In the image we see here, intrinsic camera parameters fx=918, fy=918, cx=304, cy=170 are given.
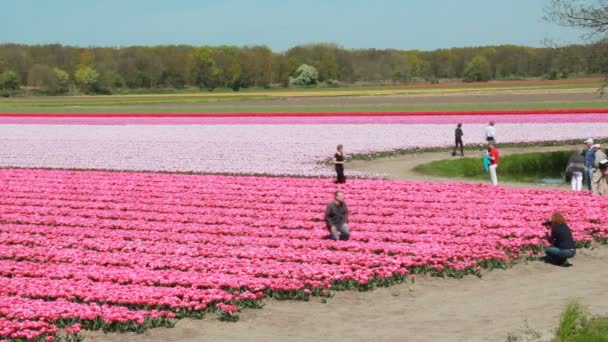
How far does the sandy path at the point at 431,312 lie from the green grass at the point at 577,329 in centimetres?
45

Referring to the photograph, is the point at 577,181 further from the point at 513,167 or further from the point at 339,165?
the point at 513,167

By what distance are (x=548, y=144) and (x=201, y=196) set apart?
23.1m

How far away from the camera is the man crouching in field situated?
69.0 ft

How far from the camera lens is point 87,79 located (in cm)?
18775

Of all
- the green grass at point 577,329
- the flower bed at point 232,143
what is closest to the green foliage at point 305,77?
the flower bed at point 232,143

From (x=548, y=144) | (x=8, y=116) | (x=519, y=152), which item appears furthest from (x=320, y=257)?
(x=8, y=116)

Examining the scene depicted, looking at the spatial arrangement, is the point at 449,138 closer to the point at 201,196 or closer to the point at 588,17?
the point at 588,17

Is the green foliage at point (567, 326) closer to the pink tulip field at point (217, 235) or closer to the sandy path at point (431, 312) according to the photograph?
the sandy path at point (431, 312)

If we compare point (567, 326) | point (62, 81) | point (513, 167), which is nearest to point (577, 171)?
point (513, 167)

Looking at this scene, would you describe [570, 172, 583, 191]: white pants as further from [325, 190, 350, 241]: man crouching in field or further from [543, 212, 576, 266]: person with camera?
[325, 190, 350, 241]: man crouching in field

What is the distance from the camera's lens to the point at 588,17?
139 ft

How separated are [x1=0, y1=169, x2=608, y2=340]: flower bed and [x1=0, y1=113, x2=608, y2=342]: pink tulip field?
0.14ft

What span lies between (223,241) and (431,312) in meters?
7.35

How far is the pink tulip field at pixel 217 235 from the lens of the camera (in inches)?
643
